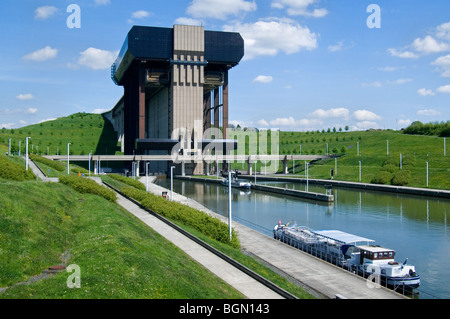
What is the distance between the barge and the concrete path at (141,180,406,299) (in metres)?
2.14

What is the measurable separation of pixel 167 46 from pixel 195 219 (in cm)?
10615

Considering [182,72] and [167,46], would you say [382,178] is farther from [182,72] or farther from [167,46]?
[167,46]

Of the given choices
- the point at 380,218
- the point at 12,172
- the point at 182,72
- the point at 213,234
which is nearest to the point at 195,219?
the point at 213,234

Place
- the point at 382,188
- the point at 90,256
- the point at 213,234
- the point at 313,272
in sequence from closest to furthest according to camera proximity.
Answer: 1. the point at 90,256
2. the point at 313,272
3. the point at 213,234
4. the point at 382,188

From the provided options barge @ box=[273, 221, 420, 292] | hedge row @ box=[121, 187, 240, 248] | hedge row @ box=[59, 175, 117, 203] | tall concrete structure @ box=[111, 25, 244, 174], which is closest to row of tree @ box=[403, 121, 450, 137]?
tall concrete structure @ box=[111, 25, 244, 174]

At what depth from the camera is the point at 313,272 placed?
27.9 m

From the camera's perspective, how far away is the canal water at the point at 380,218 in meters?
33.6

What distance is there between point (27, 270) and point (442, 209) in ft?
197

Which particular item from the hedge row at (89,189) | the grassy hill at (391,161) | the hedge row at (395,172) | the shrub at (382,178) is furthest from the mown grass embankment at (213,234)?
the shrub at (382,178)

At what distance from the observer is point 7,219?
2319cm

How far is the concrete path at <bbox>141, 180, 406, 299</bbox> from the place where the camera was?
24.2 metres

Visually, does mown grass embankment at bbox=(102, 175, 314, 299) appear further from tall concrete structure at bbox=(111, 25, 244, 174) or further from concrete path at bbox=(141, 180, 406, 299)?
tall concrete structure at bbox=(111, 25, 244, 174)
